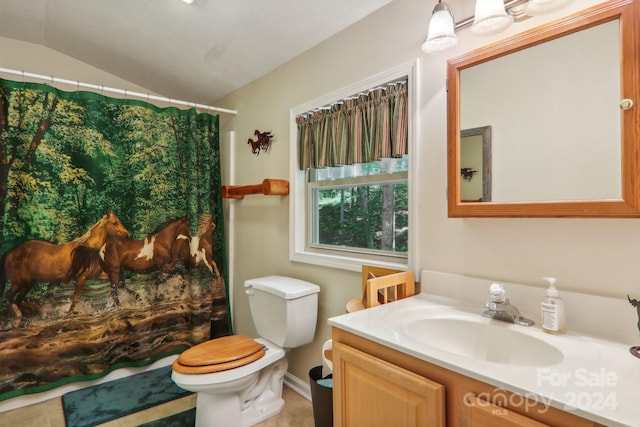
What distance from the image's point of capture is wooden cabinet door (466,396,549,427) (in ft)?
2.38

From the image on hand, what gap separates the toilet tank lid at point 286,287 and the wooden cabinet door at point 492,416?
3.83 feet

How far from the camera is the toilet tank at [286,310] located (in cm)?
189

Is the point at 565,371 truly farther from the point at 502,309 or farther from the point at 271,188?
the point at 271,188

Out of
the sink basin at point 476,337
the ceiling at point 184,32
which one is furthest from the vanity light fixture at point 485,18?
the sink basin at point 476,337

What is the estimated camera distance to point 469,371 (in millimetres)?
804

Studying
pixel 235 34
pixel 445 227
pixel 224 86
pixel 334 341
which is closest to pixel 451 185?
pixel 445 227

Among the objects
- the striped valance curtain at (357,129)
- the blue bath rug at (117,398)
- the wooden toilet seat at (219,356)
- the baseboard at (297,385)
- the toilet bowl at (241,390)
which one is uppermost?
the striped valance curtain at (357,129)

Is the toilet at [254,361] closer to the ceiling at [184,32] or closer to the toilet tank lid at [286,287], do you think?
the toilet tank lid at [286,287]

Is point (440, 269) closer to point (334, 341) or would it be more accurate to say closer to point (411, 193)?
point (411, 193)

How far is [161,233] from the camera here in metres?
2.50

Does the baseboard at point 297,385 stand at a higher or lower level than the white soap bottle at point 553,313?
lower

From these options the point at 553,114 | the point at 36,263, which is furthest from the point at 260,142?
the point at 553,114

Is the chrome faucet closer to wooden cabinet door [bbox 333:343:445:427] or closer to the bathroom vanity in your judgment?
the bathroom vanity

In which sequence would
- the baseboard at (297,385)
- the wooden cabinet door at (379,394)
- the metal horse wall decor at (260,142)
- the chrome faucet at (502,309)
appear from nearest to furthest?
1. the wooden cabinet door at (379,394)
2. the chrome faucet at (502,309)
3. the baseboard at (297,385)
4. the metal horse wall decor at (260,142)
